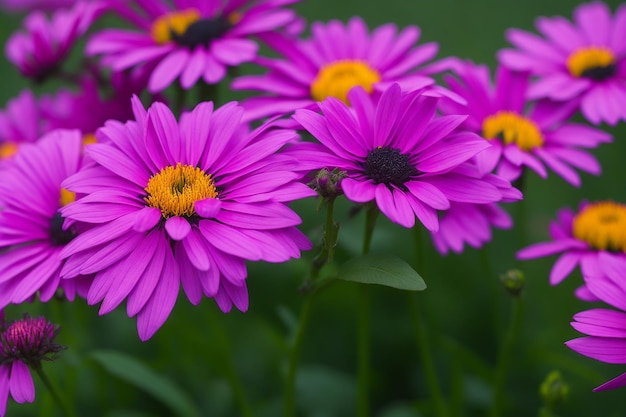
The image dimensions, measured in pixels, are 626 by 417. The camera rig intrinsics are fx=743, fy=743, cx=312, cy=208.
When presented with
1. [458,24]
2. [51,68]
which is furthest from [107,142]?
[458,24]

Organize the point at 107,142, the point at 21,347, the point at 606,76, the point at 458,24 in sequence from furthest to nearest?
the point at 458,24
the point at 606,76
the point at 107,142
the point at 21,347

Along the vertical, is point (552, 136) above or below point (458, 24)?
below

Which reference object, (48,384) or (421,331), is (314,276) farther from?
(48,384)

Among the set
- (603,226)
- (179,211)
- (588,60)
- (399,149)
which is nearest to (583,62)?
(588,60)

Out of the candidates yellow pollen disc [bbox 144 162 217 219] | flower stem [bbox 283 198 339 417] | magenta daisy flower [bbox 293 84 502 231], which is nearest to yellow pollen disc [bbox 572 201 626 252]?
magenta daisy flower [bbox 293 84 502 231]

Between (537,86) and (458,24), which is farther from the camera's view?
(458,24)

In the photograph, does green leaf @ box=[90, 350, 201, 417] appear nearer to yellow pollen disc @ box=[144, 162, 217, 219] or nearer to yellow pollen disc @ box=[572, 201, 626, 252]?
yellow pollen disc @ box=[144, 162, 217, 219]

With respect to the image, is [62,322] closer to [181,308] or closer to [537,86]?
[181,308]
